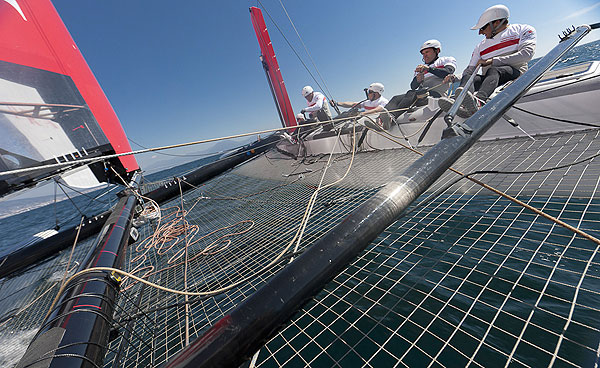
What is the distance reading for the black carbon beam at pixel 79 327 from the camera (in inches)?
38.3

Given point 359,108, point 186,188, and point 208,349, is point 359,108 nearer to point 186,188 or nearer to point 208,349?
point 186,188

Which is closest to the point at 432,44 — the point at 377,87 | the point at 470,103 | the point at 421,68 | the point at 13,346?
the point at 421,68

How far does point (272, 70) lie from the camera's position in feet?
36.5

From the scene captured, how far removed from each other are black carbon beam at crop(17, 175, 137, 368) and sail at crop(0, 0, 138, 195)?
240 cm

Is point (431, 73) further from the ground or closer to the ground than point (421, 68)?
closer to the ground

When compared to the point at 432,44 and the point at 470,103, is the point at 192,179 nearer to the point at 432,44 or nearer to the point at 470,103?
the point at 470,103

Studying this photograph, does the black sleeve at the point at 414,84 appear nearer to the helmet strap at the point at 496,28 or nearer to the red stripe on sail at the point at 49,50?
the helmet strap at the point at 496,28

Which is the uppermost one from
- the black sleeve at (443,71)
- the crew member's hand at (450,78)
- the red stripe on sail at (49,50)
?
the red stripe on sail at (49,50)

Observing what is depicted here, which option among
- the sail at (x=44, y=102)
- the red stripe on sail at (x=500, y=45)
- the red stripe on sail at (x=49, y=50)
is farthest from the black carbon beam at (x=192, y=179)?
the red stripe on sail at (x=500, y=45)

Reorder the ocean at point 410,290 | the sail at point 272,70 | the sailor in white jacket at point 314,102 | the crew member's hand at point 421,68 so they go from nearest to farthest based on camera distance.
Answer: the ocean at point 410,290
the crew member's hand at point 421,68
the sailor in white jacket at point 314,102
the sail at point 272,70

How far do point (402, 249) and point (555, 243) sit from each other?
1127mm

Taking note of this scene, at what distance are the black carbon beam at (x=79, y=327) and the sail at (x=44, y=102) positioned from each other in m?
2.40

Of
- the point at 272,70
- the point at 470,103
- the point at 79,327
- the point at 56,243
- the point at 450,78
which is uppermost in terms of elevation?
the point at 272,70

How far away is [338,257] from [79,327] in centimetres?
141
